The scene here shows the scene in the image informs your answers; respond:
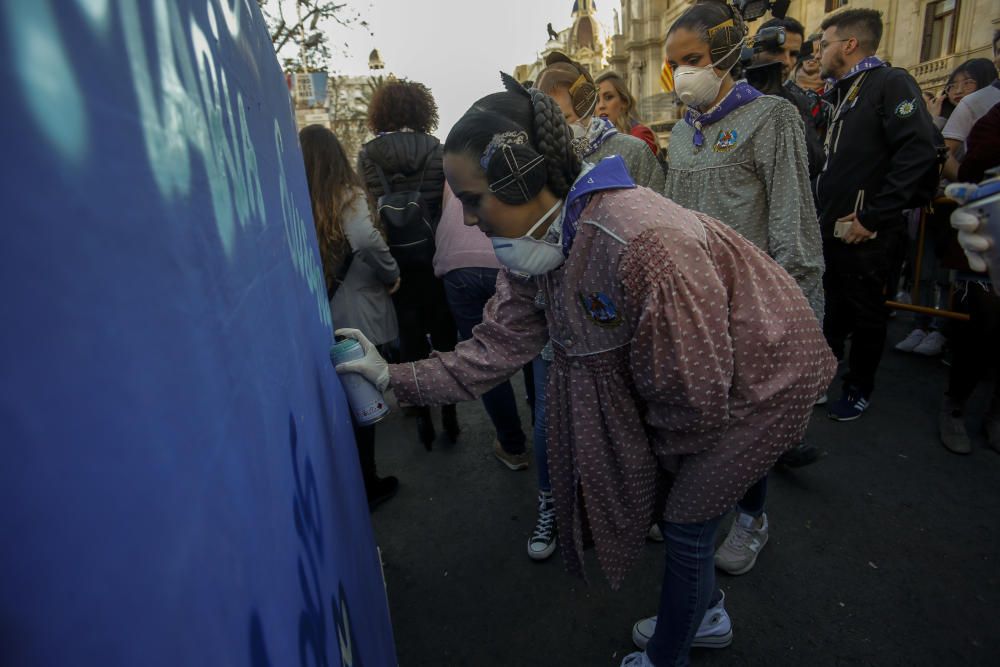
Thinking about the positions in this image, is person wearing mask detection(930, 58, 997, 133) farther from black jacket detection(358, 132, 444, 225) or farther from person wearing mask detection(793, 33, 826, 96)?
black jacket detection(358, 132, 444, 225)

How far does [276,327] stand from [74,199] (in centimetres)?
52

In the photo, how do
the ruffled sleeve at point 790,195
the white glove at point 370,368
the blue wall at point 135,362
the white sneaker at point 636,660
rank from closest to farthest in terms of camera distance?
1. the blue wall at point 135,362
2. the white glove at point 370,368
3. the white sneaker at point 636,660
4. the ruffled sleeve at point 790,195

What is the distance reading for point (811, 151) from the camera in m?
3.03

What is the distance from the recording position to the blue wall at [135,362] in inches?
11.2

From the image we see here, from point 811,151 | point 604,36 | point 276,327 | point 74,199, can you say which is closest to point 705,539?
point 276,327

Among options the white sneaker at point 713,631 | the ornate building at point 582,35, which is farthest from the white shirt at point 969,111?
the ornate building at point 582,35

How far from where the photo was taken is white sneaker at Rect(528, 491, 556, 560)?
8.05 ft

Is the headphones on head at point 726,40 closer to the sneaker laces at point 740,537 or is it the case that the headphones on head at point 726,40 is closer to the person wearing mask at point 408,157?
the person wearing mask at point 408,157

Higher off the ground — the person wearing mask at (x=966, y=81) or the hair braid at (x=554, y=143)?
the person wearing mask at (x=966, y=81)

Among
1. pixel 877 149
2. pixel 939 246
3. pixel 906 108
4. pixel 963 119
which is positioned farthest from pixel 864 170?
pixel 963 119

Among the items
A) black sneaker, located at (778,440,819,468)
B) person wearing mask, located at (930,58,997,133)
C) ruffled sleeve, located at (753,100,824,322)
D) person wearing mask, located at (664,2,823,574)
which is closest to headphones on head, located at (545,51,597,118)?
person wearing mask, located at (664,2,823,574)

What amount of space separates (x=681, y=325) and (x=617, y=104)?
254cm

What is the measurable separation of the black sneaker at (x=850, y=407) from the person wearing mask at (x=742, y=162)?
4.72ft

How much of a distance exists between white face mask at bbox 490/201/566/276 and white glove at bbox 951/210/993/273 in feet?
2.65
